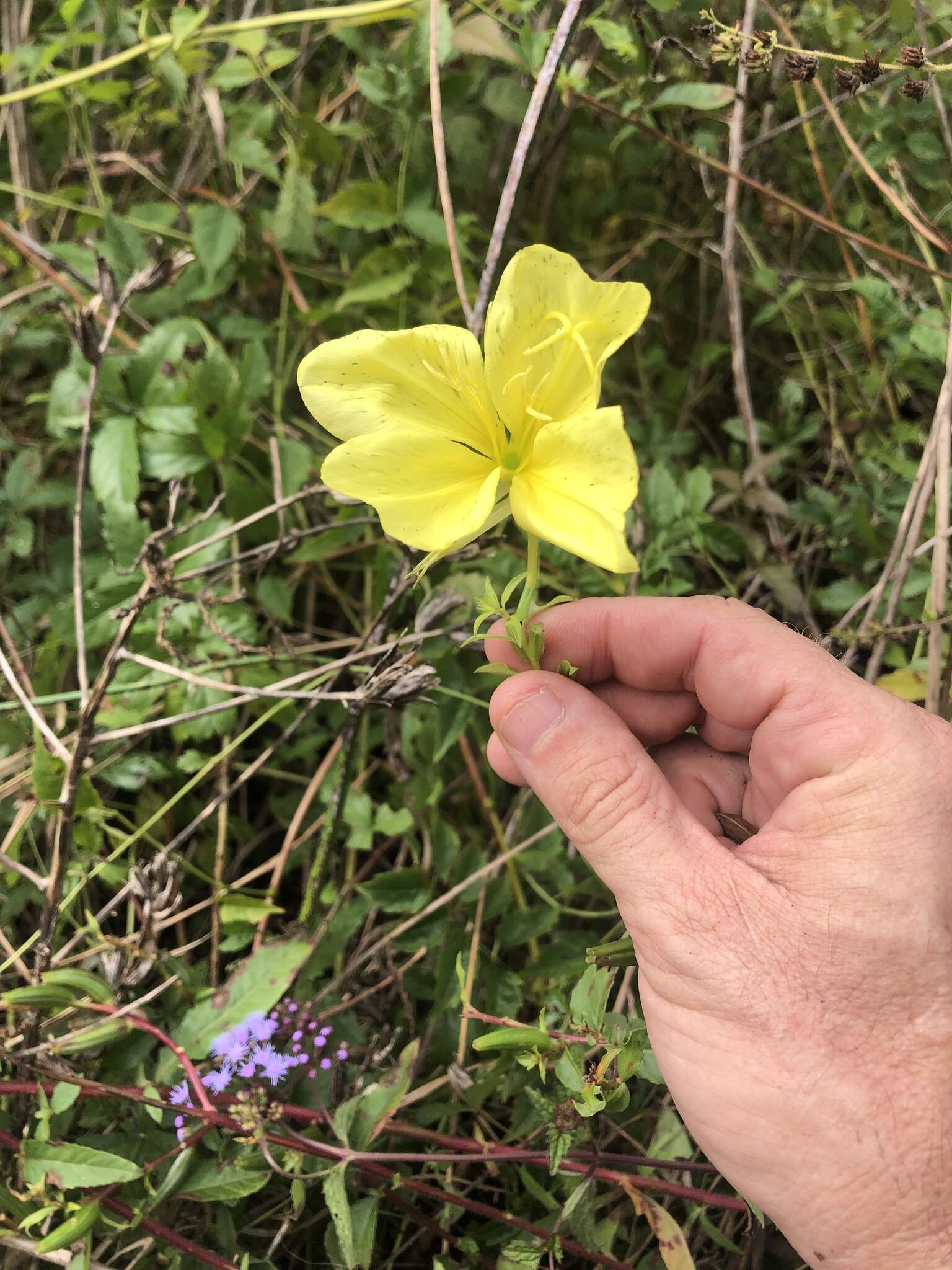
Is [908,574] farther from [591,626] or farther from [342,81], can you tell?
[342,81]

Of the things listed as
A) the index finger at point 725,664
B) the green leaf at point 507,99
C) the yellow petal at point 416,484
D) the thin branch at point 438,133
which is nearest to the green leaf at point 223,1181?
the index finger at point 725,664

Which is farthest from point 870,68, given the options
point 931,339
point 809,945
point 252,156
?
point 252,156

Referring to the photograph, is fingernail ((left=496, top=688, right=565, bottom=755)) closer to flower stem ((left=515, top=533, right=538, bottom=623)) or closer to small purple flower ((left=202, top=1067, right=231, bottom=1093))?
flower stem ((left=515, top=533, right=538, bottom=623))

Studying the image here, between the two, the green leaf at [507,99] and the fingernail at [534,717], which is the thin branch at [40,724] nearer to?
the fingernail at [534,717]

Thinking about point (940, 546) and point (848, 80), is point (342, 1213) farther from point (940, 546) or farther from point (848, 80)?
point (848, 80)

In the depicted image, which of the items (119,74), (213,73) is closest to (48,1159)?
(213,73)

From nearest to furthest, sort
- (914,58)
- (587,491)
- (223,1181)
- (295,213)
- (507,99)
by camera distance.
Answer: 1. (587,491)
2. (914,58)
3. (223,1181)
4. (507,99)
5. (295,213)

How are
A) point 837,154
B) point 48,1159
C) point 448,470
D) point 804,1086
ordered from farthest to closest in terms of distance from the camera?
point 837,154
point 48,1159
point 448,470
point 804,1086

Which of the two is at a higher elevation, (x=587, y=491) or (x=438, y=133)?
(x=438, y=133)
